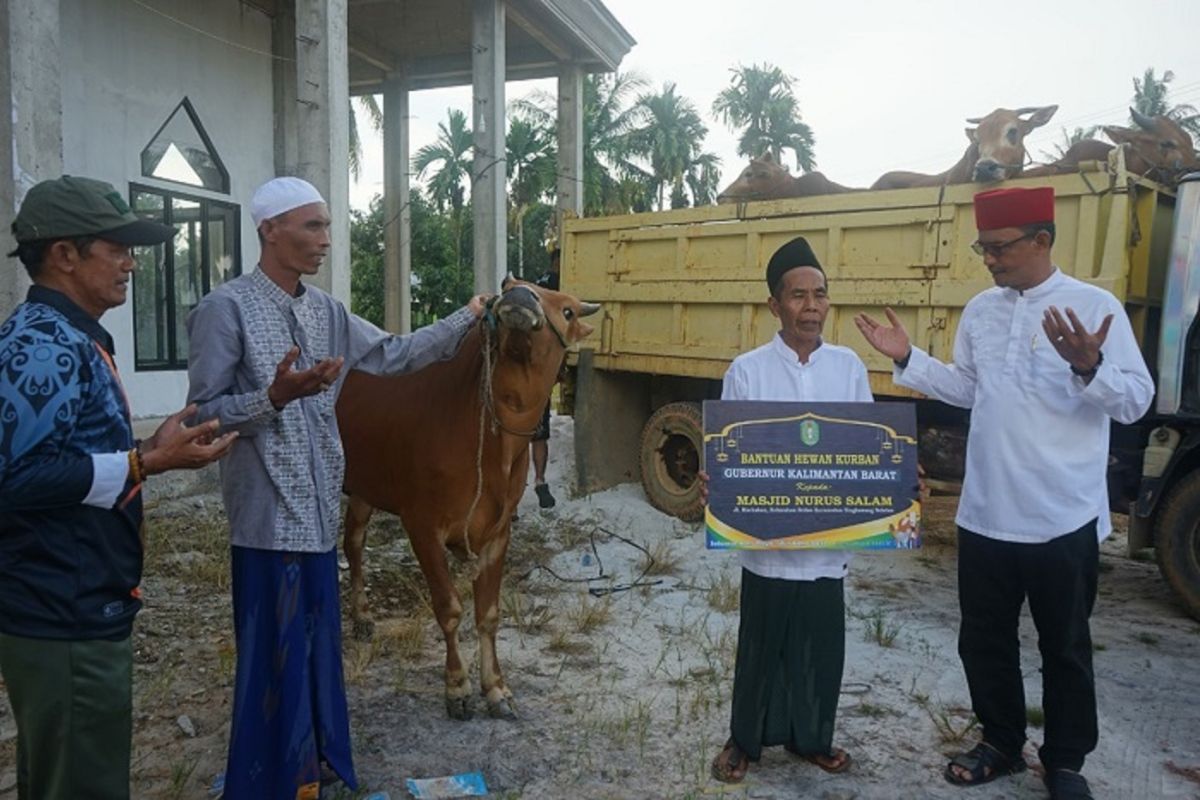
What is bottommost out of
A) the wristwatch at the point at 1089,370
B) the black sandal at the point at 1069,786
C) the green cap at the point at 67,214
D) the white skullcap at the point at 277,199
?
the black sandal at the point at 1069,786

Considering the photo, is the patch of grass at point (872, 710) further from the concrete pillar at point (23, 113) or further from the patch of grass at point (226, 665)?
the concrete pillar at point (23, 113)

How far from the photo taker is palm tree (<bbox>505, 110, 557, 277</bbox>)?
98.1 feet

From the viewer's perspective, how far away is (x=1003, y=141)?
19.5 ft

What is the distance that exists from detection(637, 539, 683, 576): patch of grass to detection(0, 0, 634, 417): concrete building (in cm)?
367

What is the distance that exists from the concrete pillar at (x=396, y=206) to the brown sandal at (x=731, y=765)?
34.2 ft

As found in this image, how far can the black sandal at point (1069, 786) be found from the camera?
9.98 ft

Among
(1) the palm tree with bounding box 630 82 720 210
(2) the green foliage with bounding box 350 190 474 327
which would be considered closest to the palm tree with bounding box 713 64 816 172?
(1) the palm tree with bounding box 630 82 720 210

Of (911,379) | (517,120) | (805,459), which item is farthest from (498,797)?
(517,120)

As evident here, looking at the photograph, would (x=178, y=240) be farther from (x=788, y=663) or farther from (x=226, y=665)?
(x=788, y=663)

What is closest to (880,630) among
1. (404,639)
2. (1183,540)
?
(1183,540)

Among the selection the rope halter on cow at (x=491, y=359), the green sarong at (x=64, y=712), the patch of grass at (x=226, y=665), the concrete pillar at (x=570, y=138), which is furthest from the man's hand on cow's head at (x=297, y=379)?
the concrete pillar at (x=570, y=138)

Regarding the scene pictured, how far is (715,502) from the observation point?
308cm

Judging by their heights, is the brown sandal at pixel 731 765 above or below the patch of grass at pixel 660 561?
above

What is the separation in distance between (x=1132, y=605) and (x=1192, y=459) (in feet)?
3.33
